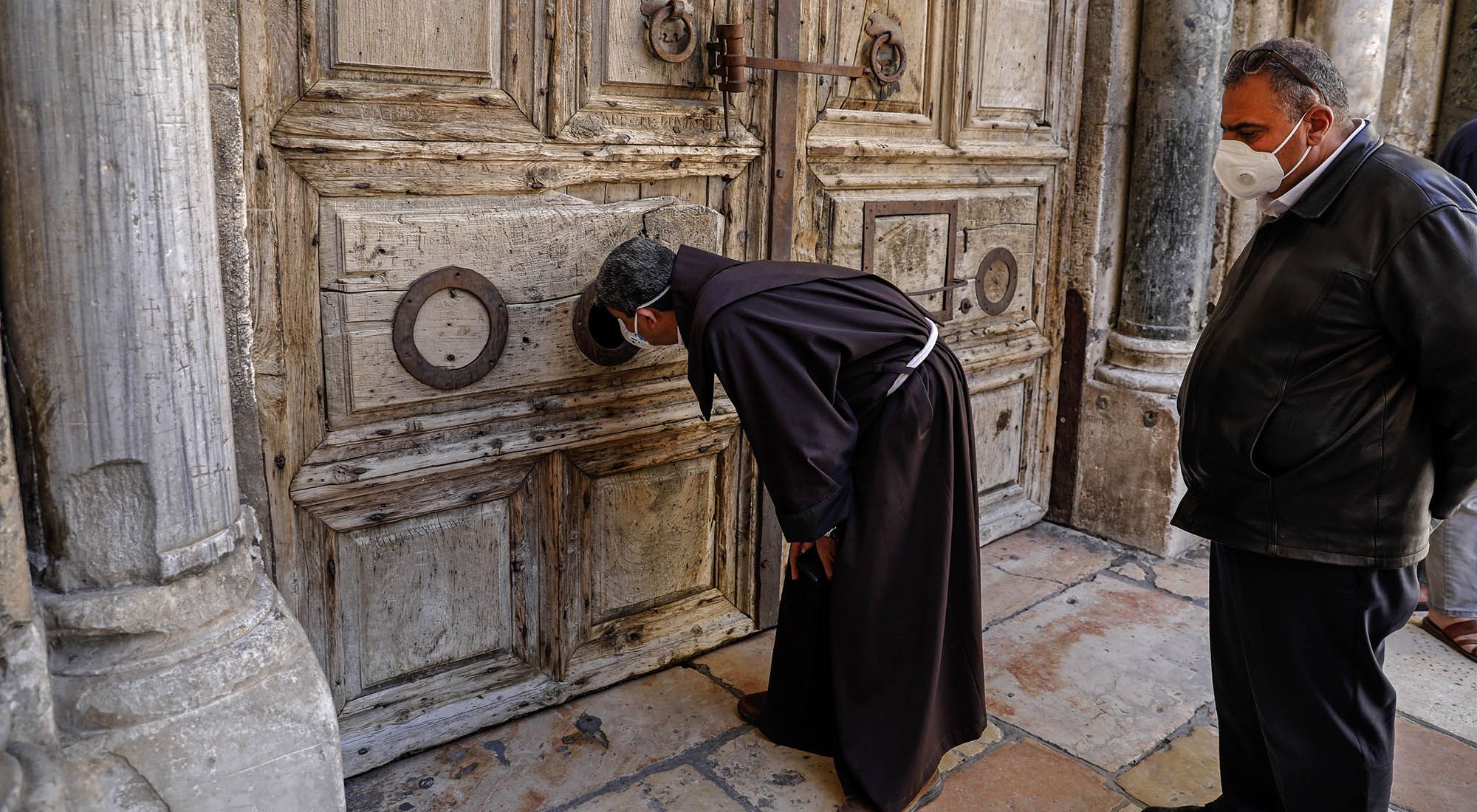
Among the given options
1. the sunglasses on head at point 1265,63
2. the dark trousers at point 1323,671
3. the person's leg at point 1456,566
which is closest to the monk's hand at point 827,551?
the dark trousers at point 1323,671

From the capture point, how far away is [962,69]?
3.83m

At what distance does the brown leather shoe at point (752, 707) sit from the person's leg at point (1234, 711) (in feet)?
3.74

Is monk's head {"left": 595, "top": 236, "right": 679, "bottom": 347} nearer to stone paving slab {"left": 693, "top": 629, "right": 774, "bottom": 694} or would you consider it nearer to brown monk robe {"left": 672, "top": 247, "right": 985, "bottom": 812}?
brown monk robe {"left": 672, "top": 247, "right": 985, "bottom": 812}

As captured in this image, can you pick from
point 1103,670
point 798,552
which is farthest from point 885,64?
point 1103,670

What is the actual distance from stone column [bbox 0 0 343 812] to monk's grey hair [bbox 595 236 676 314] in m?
0.96

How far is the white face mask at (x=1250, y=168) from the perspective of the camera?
2266mm

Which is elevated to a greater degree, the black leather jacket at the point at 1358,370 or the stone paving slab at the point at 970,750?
the black leather jacket at the point at 1358,370

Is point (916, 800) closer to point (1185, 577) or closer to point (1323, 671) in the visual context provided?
point (1323, 671)

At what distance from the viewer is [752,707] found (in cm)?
307

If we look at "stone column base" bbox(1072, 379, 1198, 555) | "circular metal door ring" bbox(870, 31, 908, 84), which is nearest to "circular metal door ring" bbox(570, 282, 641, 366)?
"circular metal door ring" bbox(870, 31, 908, 84)

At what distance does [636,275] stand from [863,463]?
69 centimetres

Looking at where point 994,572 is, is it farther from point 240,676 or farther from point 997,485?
point 240,676

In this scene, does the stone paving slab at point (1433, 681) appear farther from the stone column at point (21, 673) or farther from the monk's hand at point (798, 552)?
the stone column at point (21, 673)

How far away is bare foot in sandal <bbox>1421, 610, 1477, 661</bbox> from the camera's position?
11.6 ft
